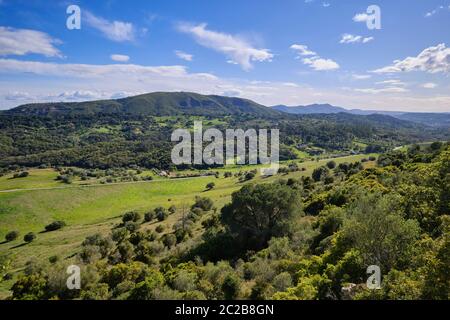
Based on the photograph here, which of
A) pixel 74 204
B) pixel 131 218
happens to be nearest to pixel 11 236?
pixel 131 218

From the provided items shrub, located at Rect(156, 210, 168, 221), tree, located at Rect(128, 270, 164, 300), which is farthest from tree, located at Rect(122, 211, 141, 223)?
tree, located at Rect(128, 270, 164, 300)

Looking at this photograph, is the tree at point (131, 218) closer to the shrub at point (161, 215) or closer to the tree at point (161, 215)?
the tree at point (161, 215)

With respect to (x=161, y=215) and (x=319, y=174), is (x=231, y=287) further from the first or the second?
(x=319, y=174)

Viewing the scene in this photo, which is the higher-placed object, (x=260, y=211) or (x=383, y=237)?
(x=383, y=237)

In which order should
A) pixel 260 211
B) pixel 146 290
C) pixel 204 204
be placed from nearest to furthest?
1. pixel 146 290
2. pixel 260 211
3. pixel 204 204

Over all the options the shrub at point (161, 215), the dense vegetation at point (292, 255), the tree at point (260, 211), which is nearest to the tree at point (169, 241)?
the dense vegetation at point (292, 255)
